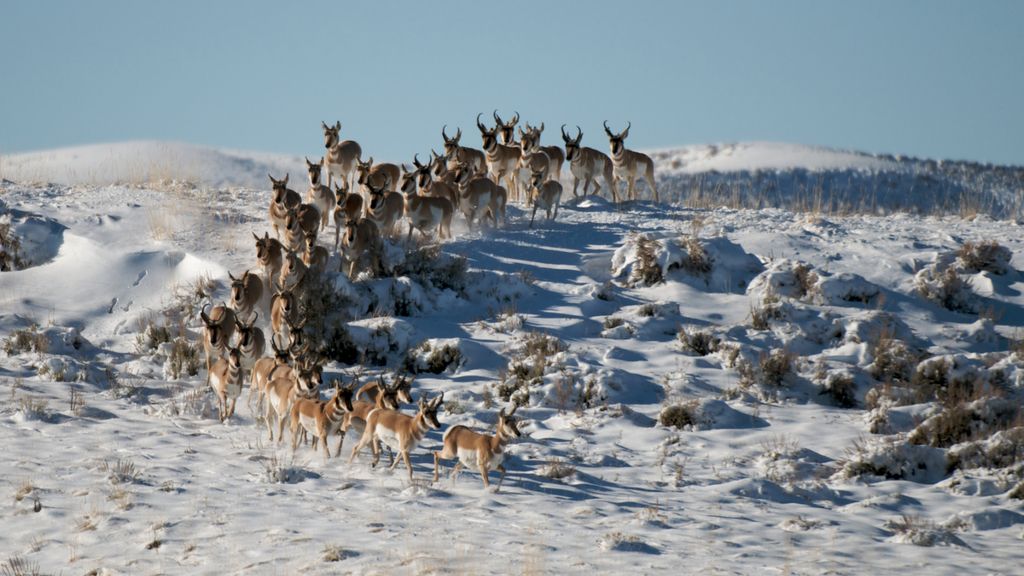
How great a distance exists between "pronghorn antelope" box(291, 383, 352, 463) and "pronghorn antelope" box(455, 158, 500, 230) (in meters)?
7.88

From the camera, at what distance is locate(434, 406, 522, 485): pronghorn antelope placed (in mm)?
9344

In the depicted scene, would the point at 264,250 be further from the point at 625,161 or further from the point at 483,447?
the point at 625,161

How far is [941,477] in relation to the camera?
1065cm

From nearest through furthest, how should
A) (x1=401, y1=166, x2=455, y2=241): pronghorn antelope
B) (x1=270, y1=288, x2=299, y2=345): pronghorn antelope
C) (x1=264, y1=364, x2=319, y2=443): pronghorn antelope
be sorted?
(x1=264, y1=364, x2=319, y2=443): pronghorn antelope, (x1=270, y1=288, x2=299, y2=345): pronghorn antelope, (x1=401, y1=166, x2=455, y2=241): pronghorn antelope

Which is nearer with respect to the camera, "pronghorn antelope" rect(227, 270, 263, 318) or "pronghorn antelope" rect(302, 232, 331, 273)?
"pronghorn antelope" rect(227, 270, 263, 318)

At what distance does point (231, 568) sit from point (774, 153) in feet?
152

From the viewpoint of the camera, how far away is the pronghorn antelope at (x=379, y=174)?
56.0 ft

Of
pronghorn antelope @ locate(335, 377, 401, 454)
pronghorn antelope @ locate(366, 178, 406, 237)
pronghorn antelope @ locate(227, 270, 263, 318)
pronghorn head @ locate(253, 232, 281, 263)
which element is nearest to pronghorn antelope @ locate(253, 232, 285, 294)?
pronghorn head @ locate(253, 232, 281, 263)

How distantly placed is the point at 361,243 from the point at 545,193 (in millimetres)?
4631

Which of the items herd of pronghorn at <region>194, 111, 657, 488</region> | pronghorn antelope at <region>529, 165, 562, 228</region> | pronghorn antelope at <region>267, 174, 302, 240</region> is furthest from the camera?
pronghorn antelope at <region>529, 165, 562, 228</region>

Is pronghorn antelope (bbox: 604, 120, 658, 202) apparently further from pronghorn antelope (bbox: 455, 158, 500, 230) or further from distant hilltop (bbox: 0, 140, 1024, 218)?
distant hilltop (bbox: 0, 140, 1024, 218)

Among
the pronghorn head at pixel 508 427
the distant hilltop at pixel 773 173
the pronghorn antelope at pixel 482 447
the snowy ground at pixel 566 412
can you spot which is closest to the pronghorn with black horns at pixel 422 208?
the snowy ground at pixel 566 412

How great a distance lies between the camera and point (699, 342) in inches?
559

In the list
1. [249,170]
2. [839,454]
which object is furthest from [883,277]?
[249,170]
